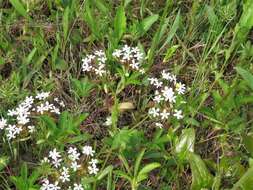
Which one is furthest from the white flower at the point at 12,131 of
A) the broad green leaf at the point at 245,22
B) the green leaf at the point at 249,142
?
the broad green leaf at the point at 245,22

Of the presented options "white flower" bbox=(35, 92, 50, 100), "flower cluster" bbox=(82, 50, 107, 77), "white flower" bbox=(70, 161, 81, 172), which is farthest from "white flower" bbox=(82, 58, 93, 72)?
"white flower" bbox=(70, 161, 81, 172)

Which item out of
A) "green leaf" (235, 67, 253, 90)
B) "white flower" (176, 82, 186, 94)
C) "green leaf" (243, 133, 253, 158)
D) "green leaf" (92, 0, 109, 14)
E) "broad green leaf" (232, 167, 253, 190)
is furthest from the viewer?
"green leaf" (92, 0, 109, 14)

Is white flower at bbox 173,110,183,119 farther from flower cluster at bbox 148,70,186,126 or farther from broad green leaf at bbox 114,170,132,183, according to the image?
broad green leaf at bbox 114,170,132,183

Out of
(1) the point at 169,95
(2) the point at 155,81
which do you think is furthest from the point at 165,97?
(2) the point at 155,81

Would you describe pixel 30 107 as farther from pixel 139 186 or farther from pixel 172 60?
pixel 172 60

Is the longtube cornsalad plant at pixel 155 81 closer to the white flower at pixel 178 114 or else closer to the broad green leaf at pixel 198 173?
the white flower at pixel 178 114

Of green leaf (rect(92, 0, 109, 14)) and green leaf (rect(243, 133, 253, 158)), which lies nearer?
green leaf (rect(243, 133, 253, 158))
